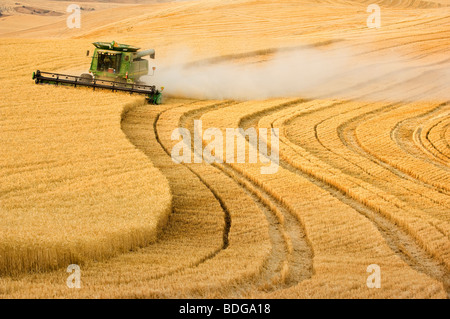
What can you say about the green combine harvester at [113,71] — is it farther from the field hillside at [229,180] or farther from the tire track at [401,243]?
the tire track at [401,243]

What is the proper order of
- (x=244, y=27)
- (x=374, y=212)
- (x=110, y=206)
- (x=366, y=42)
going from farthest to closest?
(x=244, y=27) → (x=366, y=42) → (x=374, y=212) → (x=110, y=206)

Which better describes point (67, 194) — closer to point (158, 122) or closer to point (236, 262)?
point (236, 262)

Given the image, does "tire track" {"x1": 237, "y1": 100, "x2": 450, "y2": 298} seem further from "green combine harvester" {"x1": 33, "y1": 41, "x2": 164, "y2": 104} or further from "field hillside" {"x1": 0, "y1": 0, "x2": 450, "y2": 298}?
"green combine harvester" {"x1": 33, "y1": 41, "x2": 164, "y2": 104}

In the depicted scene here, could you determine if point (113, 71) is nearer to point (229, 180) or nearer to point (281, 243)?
point (229, 180)

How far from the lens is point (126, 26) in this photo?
50250 mm

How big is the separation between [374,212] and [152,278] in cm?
640

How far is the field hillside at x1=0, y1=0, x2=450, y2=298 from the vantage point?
1021 centimetres

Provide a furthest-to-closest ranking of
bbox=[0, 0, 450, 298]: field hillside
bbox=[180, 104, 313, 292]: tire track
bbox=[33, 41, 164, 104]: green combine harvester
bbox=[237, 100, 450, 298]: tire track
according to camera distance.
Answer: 1. bbox=[33, 41, 164, 104]: green combine harvester
2. bbox=[237, 100, 450, 298]: tire track
3. bbox=[180, 104, 313, 292]: tire track
4. bbox=[0, 0, 450, 298]: field hillside

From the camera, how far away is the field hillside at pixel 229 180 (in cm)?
1021

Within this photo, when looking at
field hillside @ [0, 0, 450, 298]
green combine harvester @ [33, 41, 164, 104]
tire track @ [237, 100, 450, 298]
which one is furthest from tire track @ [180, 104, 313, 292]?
green combine harvester @ [33, 41, 164, 104]

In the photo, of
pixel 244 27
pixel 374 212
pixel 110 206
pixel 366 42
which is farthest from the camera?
pixel 244 27

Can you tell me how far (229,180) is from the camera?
1652 cm

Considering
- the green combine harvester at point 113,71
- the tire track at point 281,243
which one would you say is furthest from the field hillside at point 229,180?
the green combine harvester at point 113,71

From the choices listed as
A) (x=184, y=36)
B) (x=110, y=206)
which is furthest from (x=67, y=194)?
(x=184, y=36)
